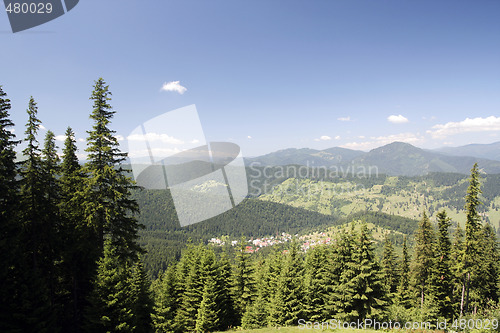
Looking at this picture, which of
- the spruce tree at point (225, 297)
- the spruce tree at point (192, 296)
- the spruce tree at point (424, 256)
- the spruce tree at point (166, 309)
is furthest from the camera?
the spruce tree at point (424, 256)

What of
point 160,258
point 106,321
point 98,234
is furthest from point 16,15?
point 160,258

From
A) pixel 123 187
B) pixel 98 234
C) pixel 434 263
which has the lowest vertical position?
pixel 434 263

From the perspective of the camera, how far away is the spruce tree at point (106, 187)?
15.1 m

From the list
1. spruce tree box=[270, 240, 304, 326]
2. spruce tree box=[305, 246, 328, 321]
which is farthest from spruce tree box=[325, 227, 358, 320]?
spruce tree box=[270, 240, 304, 326]

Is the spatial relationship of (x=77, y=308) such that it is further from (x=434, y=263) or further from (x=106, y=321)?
(x=434, y=263)

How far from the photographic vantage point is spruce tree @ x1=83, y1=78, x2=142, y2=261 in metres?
15.1

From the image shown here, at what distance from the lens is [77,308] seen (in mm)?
18328

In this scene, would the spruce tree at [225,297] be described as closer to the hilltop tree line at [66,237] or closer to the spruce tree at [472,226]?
the hilltop tree line at [66,237]

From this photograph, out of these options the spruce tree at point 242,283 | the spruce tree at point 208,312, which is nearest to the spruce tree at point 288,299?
the spruce tree at point 242,283

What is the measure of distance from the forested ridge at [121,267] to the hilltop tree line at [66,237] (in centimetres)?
7

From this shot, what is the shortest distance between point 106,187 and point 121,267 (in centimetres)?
553

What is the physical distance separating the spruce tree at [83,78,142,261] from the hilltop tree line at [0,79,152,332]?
58 millimetres

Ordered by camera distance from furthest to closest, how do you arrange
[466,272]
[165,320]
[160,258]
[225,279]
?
[160,258] < [225,279] < [466,272] < [165,320]

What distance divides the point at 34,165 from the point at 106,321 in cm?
1164
